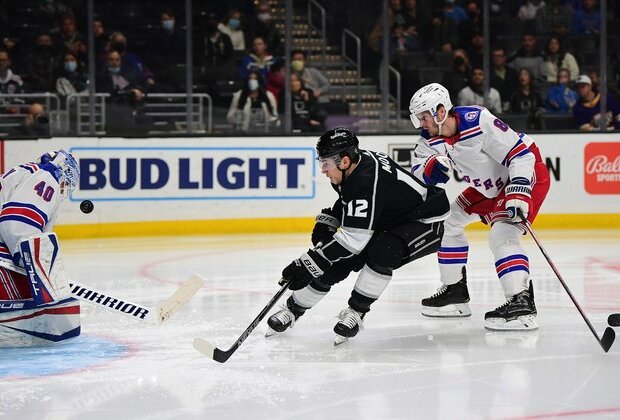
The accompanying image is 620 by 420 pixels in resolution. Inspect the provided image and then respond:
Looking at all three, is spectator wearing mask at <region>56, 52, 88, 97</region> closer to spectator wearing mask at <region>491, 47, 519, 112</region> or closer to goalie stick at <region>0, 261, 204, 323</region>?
spectator wearing mask at <region>491, 47, 519, 112</region>

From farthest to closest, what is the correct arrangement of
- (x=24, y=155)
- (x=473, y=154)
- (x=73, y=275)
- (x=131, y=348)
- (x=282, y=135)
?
(x=282, y=135) → (x=24, y=155) → (x=73, y=275) → (x=473, y=154) → (x=131, y=348)

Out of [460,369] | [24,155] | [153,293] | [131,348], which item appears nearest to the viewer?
[460,369]

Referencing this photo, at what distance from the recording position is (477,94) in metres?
10.2

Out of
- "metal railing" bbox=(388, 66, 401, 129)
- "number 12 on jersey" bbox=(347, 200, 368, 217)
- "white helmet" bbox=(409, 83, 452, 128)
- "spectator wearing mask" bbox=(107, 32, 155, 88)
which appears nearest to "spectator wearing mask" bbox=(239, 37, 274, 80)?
"spectator wearing mask" bbox=(107, 32, 155, 88)

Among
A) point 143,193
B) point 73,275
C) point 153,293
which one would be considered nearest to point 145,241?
point 143,193

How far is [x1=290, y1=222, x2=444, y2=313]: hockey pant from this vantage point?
4.77m

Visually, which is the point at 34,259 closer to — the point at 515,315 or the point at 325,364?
the point at 325,364

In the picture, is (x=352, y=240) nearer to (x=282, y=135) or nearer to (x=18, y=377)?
(x=18, y=377)

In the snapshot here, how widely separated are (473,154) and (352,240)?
95 cm

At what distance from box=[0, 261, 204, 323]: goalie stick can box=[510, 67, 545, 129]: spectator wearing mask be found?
5.85 m

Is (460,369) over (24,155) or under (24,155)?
under

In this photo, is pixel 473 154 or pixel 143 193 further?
pixel 143 193

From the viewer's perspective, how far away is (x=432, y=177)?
17.7ft

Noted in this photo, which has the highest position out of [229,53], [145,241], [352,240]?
[229,53]
